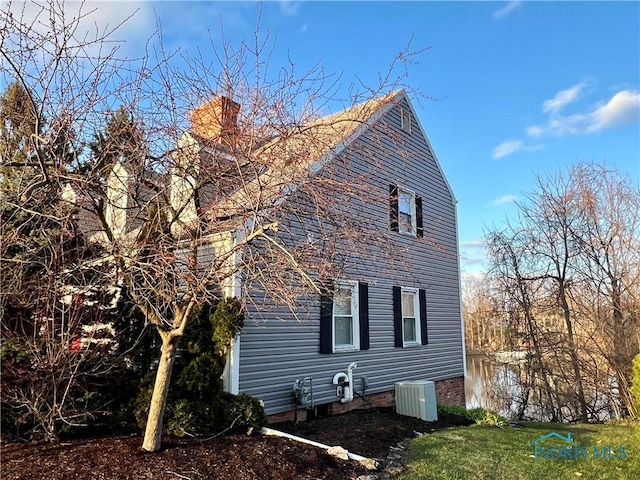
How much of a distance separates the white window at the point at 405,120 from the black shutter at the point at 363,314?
5.04 m

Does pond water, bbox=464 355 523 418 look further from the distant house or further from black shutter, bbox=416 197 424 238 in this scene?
black shutter, bbox=416 197 424 238

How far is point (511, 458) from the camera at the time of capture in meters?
5.74

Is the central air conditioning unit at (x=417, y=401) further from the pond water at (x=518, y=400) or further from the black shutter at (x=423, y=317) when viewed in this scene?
the pond water at (x=518, y=400)

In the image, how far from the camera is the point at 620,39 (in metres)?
8.83

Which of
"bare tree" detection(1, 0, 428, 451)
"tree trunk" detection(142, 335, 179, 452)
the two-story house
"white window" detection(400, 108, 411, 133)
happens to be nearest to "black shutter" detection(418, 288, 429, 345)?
the two-story house

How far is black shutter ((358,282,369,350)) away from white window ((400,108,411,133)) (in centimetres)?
504

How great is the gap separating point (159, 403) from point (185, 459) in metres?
0.64

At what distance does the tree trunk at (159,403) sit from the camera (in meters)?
4.67

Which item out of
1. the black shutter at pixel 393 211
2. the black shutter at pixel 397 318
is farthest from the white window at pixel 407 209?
the black shutter at pixel 397 318

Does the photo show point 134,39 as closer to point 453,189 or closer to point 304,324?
point 304,324

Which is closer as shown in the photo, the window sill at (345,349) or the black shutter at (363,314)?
the window sill at (345,349)

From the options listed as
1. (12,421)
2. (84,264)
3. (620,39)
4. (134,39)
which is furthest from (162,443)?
(620,39)

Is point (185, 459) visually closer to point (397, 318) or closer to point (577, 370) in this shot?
point (397, 318)

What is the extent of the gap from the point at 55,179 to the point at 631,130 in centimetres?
1315
